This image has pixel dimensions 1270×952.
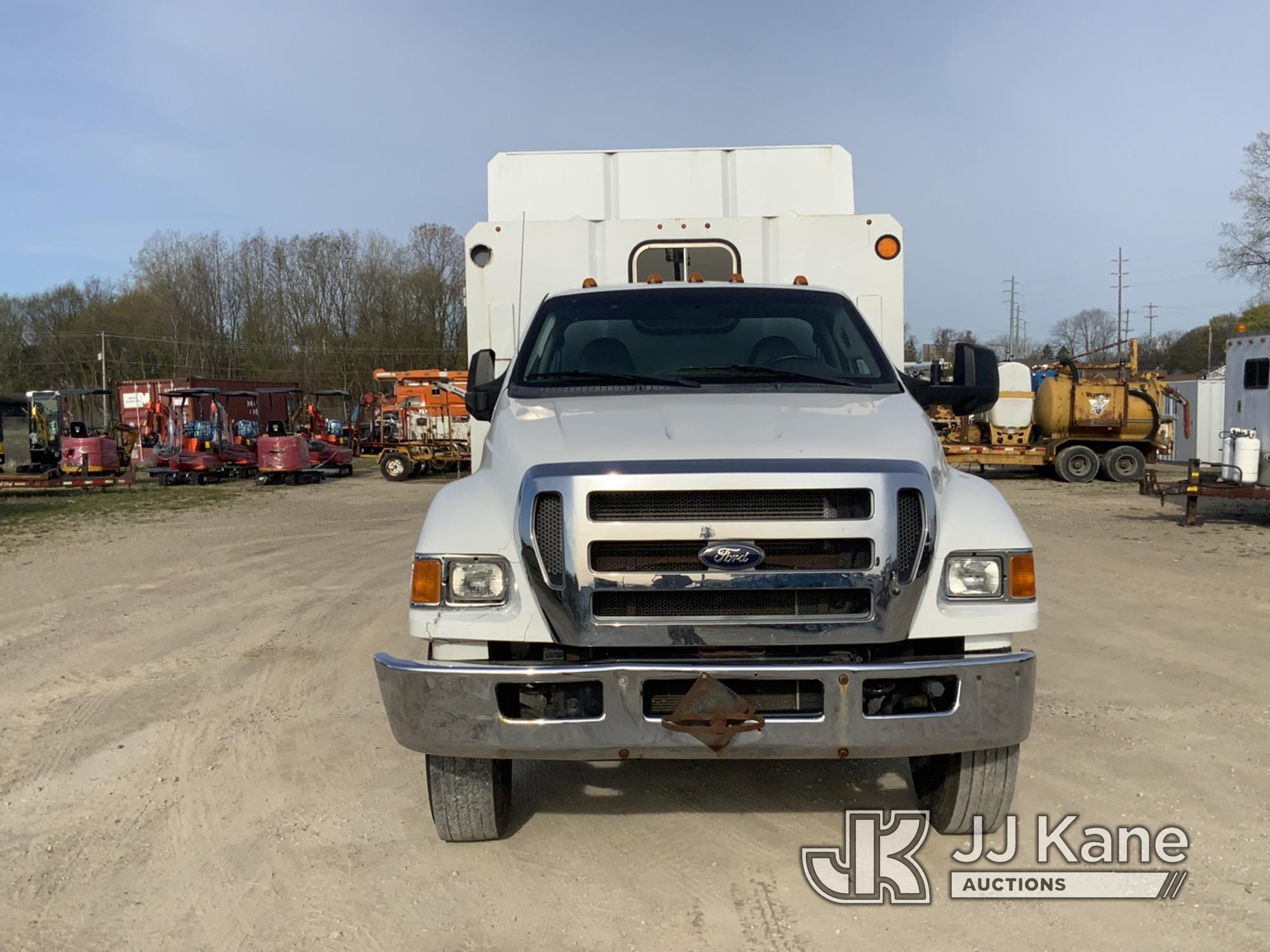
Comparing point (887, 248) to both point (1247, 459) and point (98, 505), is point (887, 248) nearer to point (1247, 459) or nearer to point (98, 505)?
point (1247, 459)

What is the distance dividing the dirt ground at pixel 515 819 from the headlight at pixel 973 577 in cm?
106

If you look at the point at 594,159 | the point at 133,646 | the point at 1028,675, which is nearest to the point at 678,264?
the point at 594,159

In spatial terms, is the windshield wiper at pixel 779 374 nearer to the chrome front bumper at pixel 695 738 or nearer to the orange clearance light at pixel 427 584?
the chrome front bumper at pixel 695 738

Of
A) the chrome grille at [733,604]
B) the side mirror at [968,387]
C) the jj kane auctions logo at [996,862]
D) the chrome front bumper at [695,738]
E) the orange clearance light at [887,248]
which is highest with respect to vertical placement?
the orange clearance light at [887,248]

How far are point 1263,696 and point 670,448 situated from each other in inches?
168

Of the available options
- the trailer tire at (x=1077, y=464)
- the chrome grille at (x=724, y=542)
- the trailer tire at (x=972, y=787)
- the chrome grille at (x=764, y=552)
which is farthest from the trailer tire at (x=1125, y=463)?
the chrome grille at (x=764, y=552)

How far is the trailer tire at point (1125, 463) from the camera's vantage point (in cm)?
2223

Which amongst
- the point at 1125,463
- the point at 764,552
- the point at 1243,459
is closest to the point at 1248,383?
the point at 1243,459

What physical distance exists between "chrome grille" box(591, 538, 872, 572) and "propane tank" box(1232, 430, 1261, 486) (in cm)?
1316

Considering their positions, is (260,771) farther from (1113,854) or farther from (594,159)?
(594,159)

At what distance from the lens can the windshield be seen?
4.37m

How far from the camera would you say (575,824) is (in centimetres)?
404

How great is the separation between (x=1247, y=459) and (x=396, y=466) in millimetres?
19336

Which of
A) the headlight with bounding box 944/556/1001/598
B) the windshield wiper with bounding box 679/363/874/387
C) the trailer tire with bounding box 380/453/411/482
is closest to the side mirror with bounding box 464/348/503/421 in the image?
the windshield wiper with bounding box 679/363/874/387
